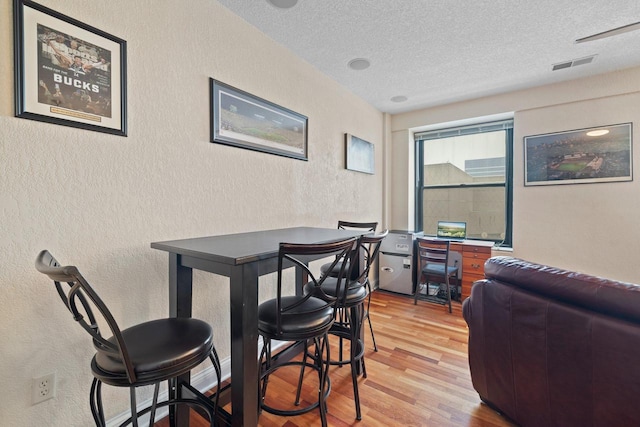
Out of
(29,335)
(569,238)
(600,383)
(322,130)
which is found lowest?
(600,383)

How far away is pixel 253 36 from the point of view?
7.02 feet

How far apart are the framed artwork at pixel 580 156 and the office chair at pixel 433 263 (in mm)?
1330

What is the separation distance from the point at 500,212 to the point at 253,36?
12.2 feet

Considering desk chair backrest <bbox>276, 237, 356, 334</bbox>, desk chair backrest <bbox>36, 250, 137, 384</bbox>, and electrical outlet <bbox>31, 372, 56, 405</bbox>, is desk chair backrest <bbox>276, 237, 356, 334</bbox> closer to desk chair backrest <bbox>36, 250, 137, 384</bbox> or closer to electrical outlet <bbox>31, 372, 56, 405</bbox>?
desk chair backrest <bbox>36, 250, 137, 384</bbox>

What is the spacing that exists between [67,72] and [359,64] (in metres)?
2.30

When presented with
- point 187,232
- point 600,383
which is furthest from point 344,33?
point 600,383

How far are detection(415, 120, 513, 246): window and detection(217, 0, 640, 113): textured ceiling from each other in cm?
87

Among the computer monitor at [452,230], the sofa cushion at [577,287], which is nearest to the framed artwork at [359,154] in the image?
the computer monitor at [452,230]

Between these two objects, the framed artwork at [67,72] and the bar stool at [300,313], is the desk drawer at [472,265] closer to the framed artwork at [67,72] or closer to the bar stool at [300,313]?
the bar stool at [300,313]

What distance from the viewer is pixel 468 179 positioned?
4.07 m

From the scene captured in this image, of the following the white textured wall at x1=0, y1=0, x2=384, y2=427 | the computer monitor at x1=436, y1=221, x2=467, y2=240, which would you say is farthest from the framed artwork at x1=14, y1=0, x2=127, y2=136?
the computer monitor at x1=436, y1=221, x2=467, y2=240

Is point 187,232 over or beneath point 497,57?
beneath

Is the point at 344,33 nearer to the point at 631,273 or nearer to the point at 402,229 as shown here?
the point at 402,229

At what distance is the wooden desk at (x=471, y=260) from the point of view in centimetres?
334
